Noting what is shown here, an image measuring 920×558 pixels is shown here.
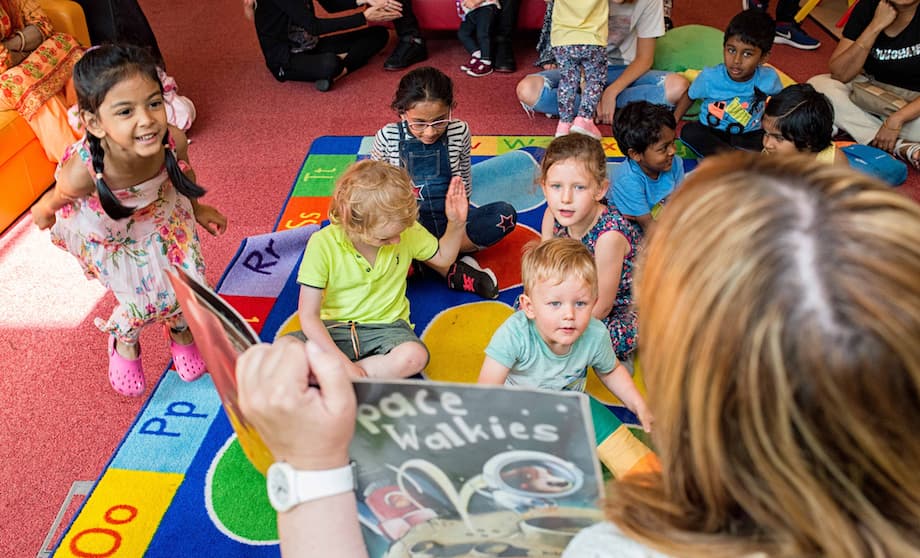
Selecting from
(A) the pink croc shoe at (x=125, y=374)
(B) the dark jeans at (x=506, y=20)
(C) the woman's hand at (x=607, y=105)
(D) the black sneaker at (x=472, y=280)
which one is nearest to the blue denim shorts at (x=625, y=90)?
(C) the woman's hand at (x=607, y=105)

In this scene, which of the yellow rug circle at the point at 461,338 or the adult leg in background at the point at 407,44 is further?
the adult leg in background at the point at 407,44

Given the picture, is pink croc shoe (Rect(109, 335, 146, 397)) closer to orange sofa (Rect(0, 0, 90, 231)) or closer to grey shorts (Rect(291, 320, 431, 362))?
grey shorts (Rect(291, 320, 431, 362))

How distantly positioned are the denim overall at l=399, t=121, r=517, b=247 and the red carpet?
642 millimetres

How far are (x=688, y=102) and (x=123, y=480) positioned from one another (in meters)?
2.55

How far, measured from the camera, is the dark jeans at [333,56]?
3.49 metres

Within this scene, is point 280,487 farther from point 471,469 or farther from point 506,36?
point 506,36

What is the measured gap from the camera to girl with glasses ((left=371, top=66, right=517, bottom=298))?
212 centimetres

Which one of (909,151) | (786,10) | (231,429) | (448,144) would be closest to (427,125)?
(448,144)

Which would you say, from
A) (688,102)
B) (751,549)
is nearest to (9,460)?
(751,549)

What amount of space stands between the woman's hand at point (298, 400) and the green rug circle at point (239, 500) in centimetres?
95

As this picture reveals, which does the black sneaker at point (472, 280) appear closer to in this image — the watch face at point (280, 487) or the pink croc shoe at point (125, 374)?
the pink croc shoe at point (125, 374)

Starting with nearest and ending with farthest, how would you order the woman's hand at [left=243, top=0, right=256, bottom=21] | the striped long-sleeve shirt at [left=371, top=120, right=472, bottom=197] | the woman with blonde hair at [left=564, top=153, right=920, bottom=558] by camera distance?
the woman with blonde hair at [left=564, top=153, right=920, bottom=558] < the striped long-sleeve shirt at [left=371, top=120, right=472, bottom=197] < the woman's hand at [left=243, top=0, right=256, bottom=21]

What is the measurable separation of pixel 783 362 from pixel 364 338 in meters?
1.46

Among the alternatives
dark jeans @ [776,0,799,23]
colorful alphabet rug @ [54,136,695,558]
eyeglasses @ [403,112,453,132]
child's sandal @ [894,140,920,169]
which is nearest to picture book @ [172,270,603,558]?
colorful alphabet rug @ [54,136,695,558]
